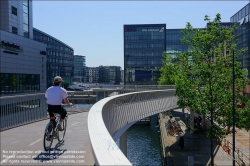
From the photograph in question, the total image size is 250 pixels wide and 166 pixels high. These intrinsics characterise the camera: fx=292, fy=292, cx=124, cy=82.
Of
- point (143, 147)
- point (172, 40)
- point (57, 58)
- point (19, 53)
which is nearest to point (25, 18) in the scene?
point (19, 53)

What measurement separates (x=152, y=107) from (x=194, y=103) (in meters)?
2.97

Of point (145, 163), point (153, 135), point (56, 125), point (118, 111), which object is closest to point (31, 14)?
point (153, 135)

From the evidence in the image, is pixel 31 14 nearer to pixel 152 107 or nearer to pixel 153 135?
pixel 153 135

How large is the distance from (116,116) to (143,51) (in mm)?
96917

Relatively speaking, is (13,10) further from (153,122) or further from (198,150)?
(198,150)

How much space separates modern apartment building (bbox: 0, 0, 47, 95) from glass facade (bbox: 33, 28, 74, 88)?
47389 millimetres

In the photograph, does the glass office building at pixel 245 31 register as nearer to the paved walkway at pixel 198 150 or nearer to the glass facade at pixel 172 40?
the paved walkway at pixel 198 150

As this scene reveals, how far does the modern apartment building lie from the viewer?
113ft

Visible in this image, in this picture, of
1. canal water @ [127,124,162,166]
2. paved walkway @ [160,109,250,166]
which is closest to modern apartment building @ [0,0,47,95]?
canal water @ [127,124,162,166]

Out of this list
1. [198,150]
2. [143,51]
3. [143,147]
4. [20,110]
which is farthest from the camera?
[143,51]

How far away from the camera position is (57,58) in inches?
4294

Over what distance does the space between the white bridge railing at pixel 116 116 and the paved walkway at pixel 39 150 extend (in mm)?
817

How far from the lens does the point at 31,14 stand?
46.9 meters

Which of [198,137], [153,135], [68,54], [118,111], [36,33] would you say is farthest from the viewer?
[68,54]
